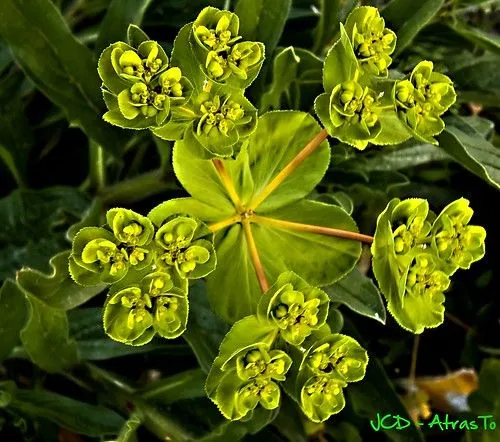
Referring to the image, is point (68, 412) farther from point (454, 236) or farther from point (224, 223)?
point (454, 236)

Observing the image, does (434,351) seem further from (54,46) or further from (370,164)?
(54,46)

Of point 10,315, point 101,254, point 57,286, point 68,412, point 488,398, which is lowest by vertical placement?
point 488,398

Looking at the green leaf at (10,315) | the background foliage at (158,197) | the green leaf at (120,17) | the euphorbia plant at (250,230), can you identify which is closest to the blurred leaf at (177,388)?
the background foliage at (158,197)

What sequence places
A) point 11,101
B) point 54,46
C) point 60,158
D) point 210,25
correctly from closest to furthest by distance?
point 210,25
point 54,46
point 11,101
point 60,158

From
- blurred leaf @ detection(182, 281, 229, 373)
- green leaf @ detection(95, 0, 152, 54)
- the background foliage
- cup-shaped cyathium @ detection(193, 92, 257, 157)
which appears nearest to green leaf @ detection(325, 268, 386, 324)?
the background foliage

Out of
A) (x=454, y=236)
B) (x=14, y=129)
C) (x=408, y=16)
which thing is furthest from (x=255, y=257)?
(x=14, y=129)

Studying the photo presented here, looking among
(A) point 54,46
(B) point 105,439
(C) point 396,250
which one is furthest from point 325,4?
(B) point 105,439
